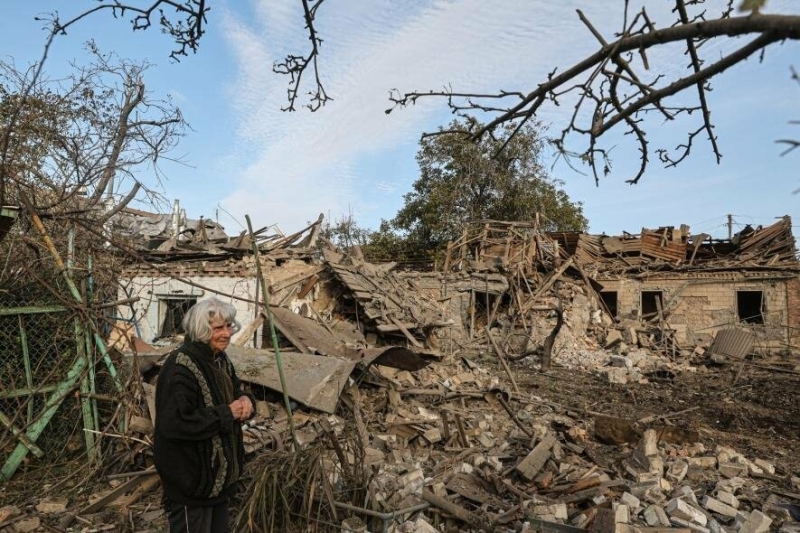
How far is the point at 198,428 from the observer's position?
2.59 metres

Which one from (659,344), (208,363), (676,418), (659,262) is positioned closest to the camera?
(208,363)

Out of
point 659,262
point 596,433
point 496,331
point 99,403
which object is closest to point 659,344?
point 659,262

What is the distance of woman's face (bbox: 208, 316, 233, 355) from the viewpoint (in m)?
2.81

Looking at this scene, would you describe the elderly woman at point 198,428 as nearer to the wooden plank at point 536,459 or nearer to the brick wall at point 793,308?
the wooden plank at point 536,459

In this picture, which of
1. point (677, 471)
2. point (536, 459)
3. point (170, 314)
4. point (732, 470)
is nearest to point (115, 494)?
point (536, 459)

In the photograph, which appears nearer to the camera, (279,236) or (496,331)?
(279,236)

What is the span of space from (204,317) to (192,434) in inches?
23.8

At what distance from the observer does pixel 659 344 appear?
17719 mm

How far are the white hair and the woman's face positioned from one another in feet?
0.05

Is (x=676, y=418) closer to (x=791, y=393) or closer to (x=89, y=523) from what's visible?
(x=791, y=393)

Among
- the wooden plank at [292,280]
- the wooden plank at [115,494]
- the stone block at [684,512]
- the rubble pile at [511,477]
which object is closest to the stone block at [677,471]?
the rubble pile at [511,477]

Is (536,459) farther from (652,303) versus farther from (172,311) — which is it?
(652,303)

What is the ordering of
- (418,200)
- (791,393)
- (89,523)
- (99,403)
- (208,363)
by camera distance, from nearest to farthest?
(208,363) → (89,523) → (99,403) → (791,393) → (418,200)

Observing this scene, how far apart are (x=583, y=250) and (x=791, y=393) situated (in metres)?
10.4
